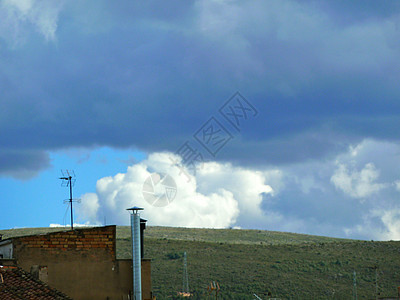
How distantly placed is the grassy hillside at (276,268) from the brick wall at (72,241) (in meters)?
39.9

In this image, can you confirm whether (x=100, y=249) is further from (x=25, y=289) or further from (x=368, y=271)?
(x=368, y=271)

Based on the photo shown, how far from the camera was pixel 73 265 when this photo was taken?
29562mm

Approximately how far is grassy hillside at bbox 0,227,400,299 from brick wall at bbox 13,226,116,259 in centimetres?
3993

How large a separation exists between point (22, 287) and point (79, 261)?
4.28 meters

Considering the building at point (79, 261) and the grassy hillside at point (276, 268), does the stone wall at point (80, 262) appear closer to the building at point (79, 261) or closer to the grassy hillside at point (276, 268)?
the building at point (79, 261)

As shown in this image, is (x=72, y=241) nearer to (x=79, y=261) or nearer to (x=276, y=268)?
(x=79, y=261)

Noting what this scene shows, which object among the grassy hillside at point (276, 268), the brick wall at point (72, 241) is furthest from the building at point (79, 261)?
the grassy hillside at point (276, 268)

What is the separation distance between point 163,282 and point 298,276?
19.4 meters

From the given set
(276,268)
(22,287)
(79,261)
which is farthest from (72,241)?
(276,268)

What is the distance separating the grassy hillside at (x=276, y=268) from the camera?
75.3 m

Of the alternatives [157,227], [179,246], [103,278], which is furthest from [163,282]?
[157,227]

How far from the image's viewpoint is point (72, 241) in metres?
29.7

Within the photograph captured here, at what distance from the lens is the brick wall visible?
96.6ft

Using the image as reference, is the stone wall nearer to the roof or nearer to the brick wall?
the brick wall
